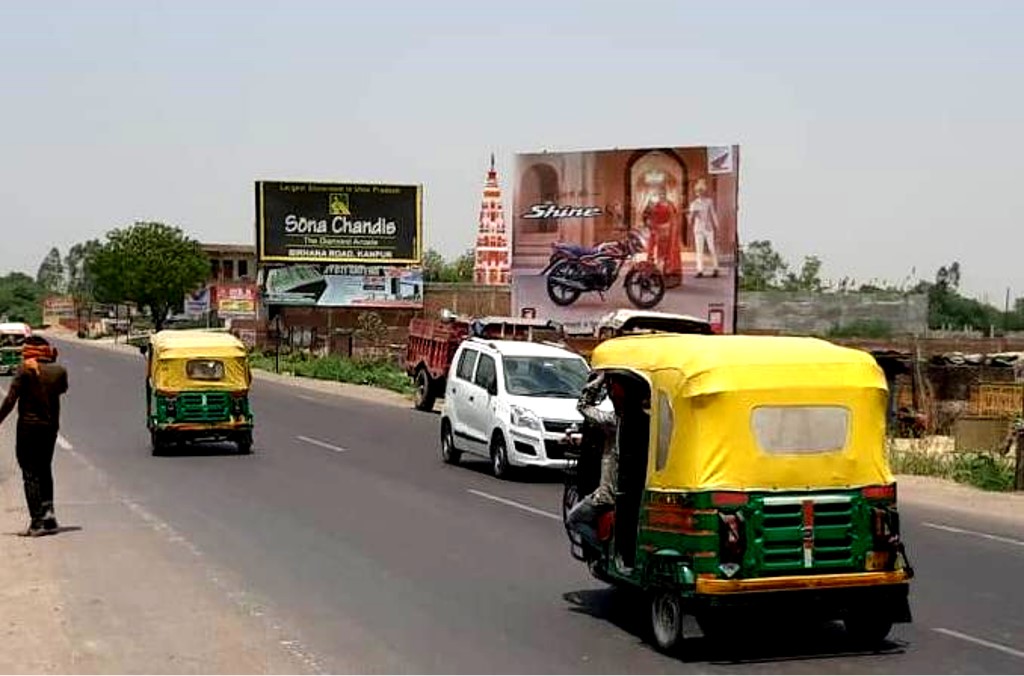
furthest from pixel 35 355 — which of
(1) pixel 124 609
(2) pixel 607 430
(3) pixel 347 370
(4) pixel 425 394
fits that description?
(3) pixel 347 370

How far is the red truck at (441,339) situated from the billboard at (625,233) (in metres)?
7.77

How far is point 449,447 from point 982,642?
44.3 feet

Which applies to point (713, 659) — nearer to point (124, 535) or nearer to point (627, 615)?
point (627, 615)

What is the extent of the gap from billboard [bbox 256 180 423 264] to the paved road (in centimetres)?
4619

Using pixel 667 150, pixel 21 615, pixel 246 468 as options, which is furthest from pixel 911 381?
pixel 21 615

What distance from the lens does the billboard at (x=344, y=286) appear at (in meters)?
69.8

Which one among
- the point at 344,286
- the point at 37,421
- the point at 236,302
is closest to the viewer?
the point at 37,421

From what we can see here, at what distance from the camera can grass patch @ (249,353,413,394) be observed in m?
→ 50.6

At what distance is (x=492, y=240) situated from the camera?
81000 millimetres

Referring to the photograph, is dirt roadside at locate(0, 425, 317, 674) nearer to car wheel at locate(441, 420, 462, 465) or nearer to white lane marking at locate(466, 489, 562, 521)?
white lane marking at locate(466, 489, 562, 521)

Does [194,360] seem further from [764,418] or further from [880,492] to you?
[880,492]

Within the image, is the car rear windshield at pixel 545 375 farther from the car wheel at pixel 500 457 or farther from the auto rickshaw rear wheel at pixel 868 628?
the auto rickshaw rear wheel at pixel 868 628

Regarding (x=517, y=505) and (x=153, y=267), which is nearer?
(x=517, y=505)

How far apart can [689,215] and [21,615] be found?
38.7 metres
